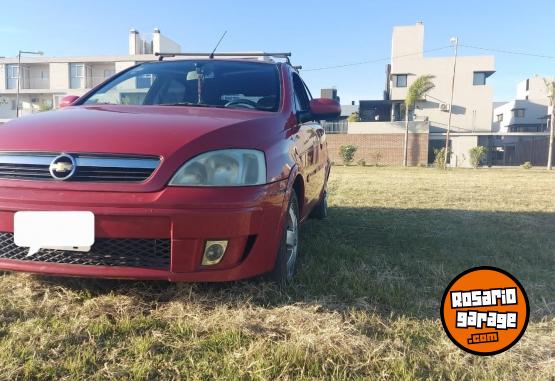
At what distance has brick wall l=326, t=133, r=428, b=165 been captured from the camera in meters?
36.1

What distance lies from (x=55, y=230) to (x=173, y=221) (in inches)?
22.0

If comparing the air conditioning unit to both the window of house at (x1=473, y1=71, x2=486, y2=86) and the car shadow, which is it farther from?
the car shadow

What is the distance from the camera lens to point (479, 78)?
130 feet

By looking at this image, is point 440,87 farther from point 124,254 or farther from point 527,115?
point 124,254

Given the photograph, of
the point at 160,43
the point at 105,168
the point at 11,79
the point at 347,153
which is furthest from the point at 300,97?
the point at 11,79

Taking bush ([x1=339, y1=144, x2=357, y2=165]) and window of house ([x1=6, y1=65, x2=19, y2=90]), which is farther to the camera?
window of house ([x1=6, y1=65, x2=19, y2=90])

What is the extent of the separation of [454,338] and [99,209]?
5.47 ft

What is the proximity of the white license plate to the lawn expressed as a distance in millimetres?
384

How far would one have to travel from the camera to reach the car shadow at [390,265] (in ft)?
8.28

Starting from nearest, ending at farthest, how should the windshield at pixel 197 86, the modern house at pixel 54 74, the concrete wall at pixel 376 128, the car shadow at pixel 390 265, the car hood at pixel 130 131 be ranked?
1. the car hood at pixel 130 131
2. the car shadow at pixel 390 265
3. the windshield at pixel 197 86
4. the concrete wall at pixel 376 128
5. the modern house at pixel 54 74

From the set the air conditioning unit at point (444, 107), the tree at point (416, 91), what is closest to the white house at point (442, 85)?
the air conditioning unit at point (444, 107)

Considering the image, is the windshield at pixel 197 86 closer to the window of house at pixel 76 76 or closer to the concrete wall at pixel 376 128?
the concrete wall at pixel 376 128

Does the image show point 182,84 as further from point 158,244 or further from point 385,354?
point 385,354

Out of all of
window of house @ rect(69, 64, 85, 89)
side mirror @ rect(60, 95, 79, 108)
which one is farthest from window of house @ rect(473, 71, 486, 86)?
side mirror @ rect(60, 95, 79, 108)
